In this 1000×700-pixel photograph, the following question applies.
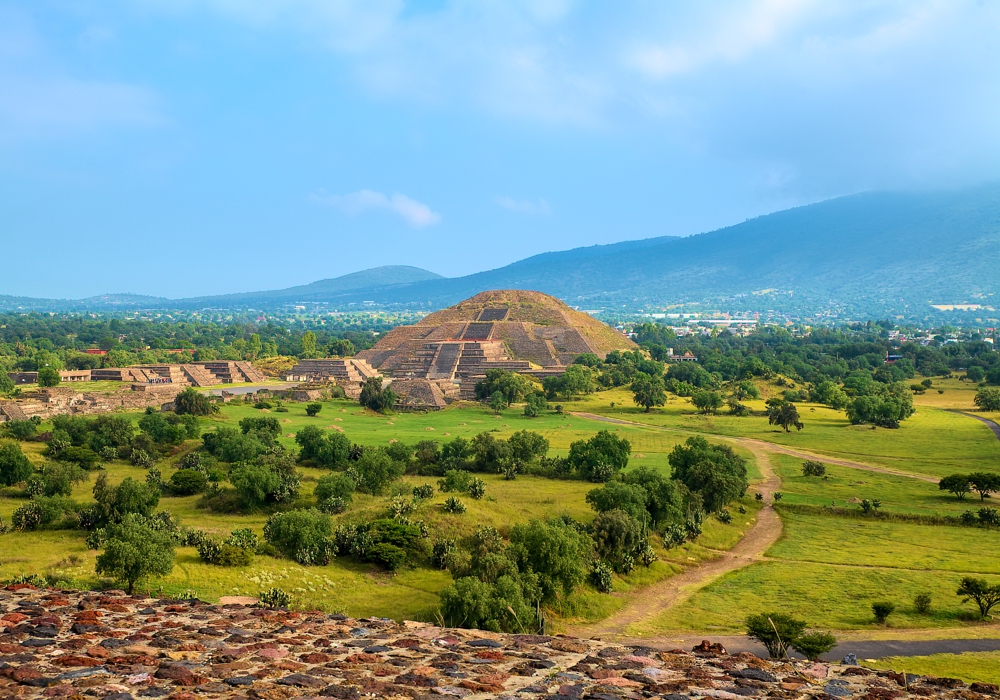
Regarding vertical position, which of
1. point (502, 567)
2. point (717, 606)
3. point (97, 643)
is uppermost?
point (97, 643)

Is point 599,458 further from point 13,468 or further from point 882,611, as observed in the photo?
point 13,468

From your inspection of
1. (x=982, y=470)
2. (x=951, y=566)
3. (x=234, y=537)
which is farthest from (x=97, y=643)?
(x=982, y=470)

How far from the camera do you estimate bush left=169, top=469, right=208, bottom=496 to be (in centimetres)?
4169

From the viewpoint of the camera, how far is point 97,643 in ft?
36.9

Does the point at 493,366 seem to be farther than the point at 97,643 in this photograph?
Yes

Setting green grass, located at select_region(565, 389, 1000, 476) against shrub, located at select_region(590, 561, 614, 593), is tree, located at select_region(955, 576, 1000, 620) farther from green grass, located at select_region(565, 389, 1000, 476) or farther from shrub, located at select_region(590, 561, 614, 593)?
green grass, located at select_region(565, 389, 1000, 476)

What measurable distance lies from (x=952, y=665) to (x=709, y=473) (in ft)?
Answer: 64.8

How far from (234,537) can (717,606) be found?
61.7ft

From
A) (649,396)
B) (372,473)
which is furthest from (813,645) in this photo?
(649,396)

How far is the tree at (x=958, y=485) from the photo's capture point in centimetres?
4753

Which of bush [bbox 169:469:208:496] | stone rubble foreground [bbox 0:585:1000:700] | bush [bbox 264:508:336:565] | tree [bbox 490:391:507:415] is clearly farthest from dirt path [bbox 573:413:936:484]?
stone rubble foreground [bbox 0:585:1000:700]

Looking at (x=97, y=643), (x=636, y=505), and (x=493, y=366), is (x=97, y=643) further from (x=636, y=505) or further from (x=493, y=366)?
(x=493, y=366)

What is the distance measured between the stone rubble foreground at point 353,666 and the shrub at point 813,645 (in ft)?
47.0

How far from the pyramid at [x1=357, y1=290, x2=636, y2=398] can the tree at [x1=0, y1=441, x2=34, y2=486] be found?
51225mm
